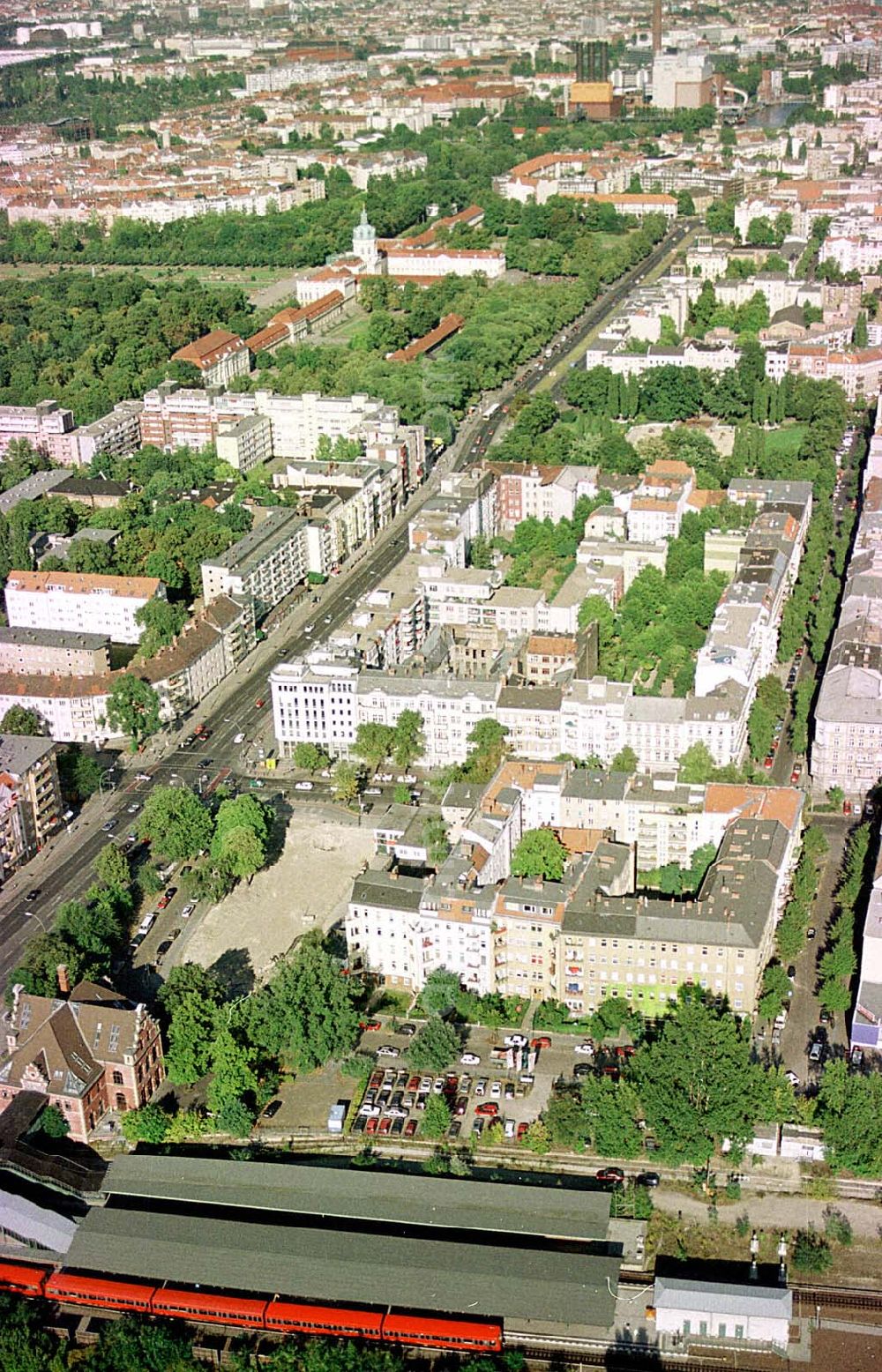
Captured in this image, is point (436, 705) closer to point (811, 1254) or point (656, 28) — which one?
point (811, 1254)

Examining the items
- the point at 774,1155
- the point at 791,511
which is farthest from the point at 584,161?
the point at 774,1155

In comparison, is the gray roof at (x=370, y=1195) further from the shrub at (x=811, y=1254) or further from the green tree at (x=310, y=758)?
the green tree at (x=310, y=758)

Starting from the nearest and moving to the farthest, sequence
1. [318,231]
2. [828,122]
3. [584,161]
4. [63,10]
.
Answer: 1. [318,231]
2. [584,161]
3. [828,122]
4. [63,10]

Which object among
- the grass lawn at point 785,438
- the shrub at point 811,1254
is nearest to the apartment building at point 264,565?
the grass lawn at point 785,438

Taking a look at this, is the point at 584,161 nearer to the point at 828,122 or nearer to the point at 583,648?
the point at 828,122

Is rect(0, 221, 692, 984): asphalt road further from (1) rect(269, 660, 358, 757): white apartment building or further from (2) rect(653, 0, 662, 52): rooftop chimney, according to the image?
(2) rect(653, 0, 662, 52): rooftop chimney

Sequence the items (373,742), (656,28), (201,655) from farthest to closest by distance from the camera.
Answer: (656,28)
(201,655)
(373,742)

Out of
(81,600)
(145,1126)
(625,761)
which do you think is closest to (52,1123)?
(145,1126)
